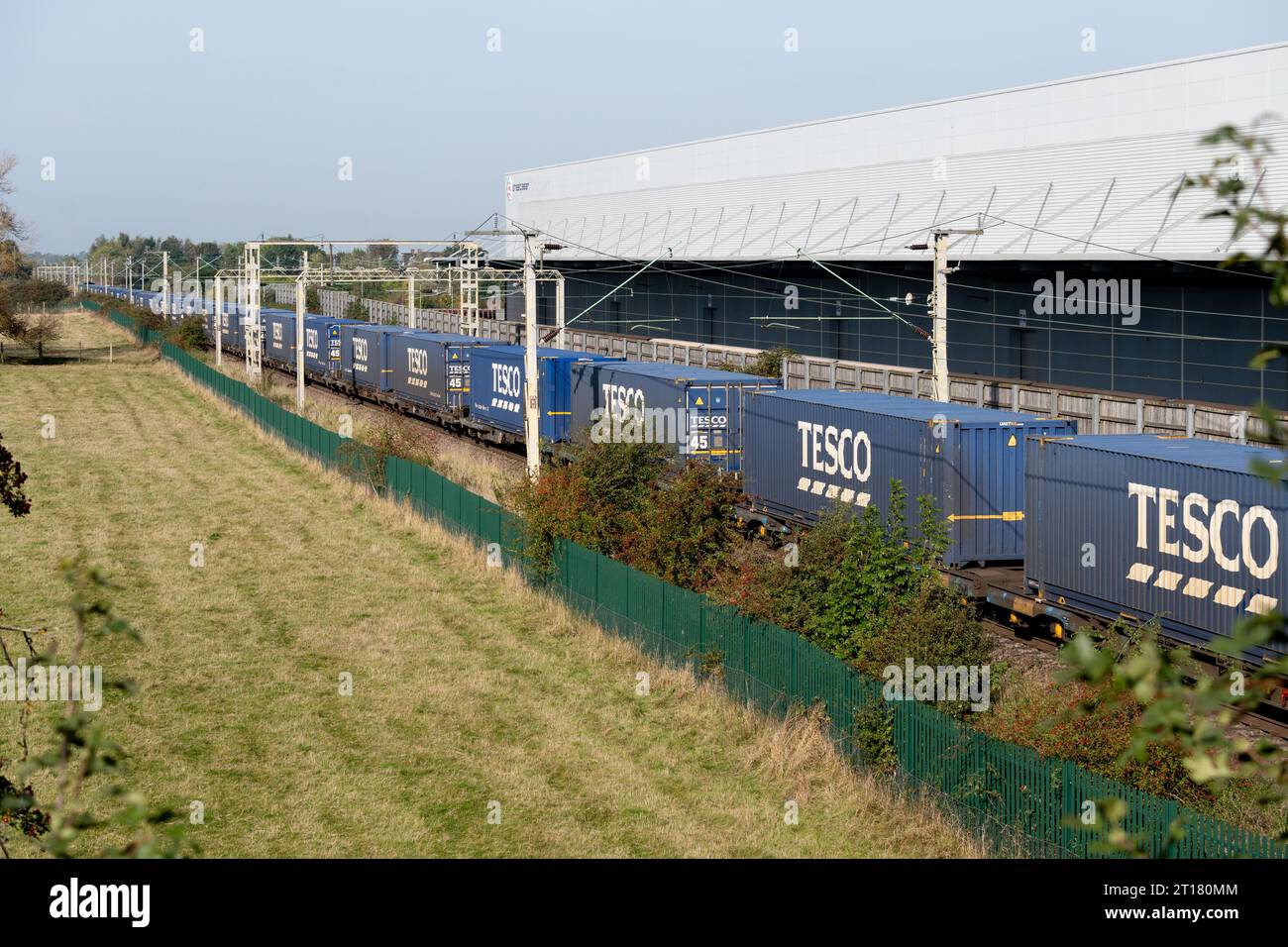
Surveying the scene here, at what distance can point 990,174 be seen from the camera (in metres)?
54.6

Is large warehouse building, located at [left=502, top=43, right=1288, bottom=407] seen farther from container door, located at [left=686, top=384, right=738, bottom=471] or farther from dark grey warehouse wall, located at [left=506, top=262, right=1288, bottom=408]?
container door, located at [left=686, top=384, right=738, bottom=471]

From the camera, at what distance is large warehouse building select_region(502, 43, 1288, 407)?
4169 cm

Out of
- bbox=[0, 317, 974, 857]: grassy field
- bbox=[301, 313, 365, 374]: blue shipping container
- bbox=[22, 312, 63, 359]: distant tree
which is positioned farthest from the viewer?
bbox=[22, 312, 63, 359]: distant tree

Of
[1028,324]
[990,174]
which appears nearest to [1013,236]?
[1028,324]

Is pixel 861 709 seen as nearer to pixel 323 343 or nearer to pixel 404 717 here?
pixel 404 717

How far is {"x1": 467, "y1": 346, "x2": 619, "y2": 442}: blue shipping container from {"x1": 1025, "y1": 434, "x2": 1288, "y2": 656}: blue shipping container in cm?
2173

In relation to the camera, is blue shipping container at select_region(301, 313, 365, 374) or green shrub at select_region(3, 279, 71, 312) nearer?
blue shipping container at select_region(301, 313, 365, 374)

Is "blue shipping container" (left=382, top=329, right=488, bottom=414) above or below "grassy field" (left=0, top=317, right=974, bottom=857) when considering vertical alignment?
above

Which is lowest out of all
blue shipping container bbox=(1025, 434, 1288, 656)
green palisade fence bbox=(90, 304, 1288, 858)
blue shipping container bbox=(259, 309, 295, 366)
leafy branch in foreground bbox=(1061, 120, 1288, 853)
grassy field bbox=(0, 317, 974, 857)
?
grassy field bbox=(0, 317, 974, 857)

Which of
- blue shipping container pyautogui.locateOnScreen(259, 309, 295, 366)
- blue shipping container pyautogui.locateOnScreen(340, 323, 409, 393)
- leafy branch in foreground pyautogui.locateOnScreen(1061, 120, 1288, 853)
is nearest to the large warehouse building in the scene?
blue shipping container pyautogui.locateOnScreen(340, 323, 409, 393)

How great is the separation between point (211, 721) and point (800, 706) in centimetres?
864

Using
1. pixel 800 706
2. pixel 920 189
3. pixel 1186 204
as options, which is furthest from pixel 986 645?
pixel 920 189

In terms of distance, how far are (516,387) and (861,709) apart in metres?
27.9
